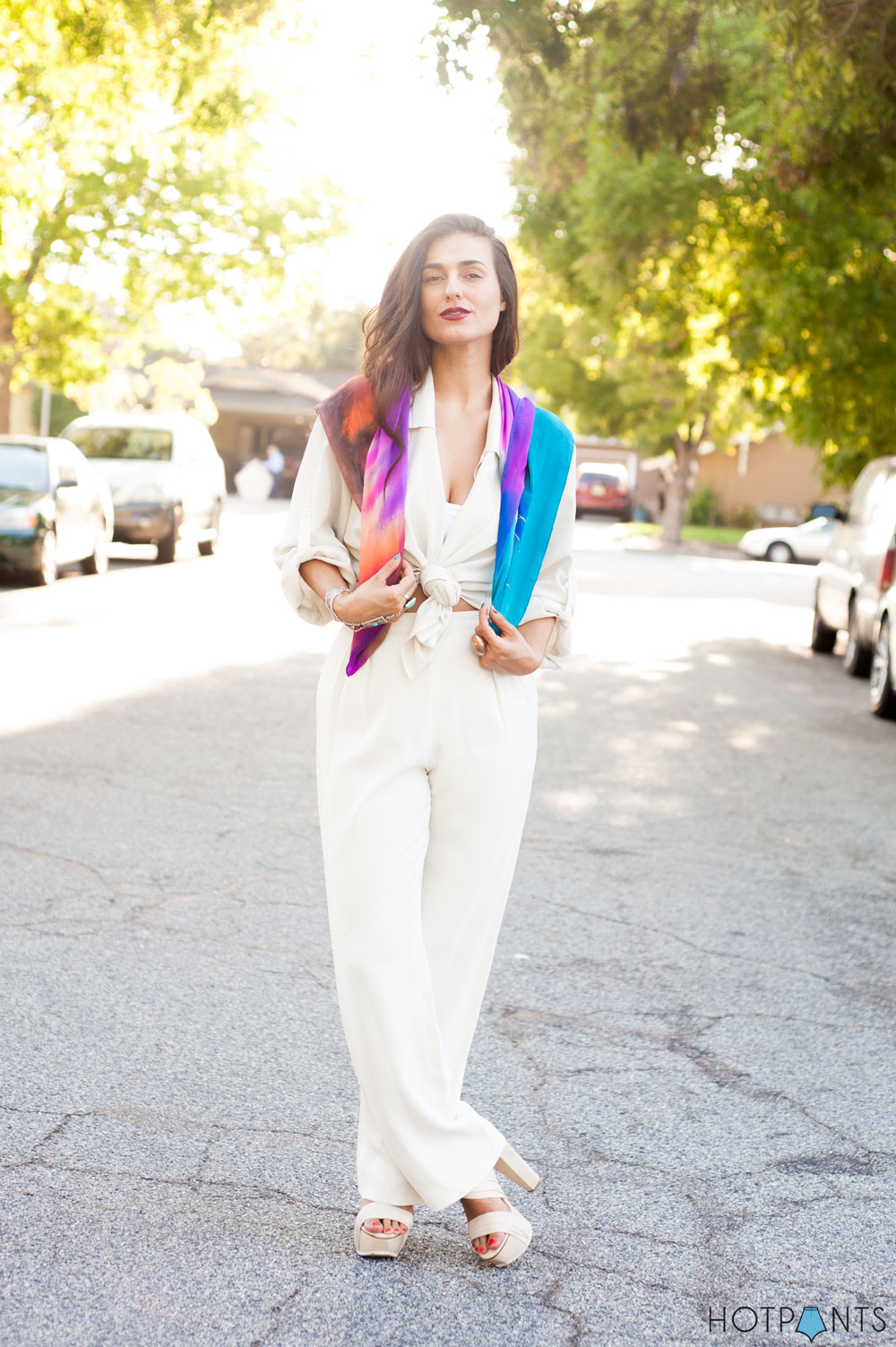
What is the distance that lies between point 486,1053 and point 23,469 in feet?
45.2

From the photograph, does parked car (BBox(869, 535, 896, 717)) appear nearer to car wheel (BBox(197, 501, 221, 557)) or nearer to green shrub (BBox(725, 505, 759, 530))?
car wheel (BBox(197, 501, 221, 557))

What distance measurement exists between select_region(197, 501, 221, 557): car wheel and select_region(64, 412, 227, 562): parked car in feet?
0.07

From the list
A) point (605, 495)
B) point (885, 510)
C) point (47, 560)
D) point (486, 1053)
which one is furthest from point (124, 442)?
point (605, 495)

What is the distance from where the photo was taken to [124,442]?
2211 cm

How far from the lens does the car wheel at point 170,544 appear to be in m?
21.2

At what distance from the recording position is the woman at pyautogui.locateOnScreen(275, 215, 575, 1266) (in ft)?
9.67

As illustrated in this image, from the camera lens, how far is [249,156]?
1025 inches

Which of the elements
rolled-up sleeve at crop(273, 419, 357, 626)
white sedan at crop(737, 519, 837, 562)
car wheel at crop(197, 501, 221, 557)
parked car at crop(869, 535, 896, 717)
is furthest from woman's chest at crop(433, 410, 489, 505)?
white sedan at crop(737, 519, 837, 562)

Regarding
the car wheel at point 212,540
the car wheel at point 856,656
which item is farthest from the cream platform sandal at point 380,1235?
the car wheel at point 212,540

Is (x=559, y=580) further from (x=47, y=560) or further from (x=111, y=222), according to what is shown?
(x=111, y=222)

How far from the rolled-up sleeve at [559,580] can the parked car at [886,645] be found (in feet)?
27.9

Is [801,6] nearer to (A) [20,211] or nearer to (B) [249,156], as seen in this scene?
(A) [20,211]

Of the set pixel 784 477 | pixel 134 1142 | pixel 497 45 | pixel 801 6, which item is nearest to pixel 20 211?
pixel 497 45

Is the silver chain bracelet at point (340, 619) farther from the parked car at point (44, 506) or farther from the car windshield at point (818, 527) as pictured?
the car windshield at point (818, 527)
